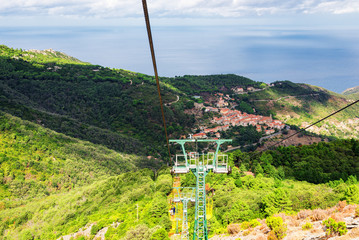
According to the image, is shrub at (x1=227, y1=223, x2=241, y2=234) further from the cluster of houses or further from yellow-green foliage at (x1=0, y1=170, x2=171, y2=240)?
the cluster of houses

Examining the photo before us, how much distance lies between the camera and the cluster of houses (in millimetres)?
71375

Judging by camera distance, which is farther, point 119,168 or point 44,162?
point 119,168

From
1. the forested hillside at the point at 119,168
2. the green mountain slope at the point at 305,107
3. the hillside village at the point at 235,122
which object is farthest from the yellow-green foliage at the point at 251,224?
the green mountain slope at the point at 305,107

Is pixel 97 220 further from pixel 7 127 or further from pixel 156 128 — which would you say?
pixel 156 128

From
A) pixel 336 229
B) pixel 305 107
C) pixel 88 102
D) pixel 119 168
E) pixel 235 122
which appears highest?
pixel 336 229

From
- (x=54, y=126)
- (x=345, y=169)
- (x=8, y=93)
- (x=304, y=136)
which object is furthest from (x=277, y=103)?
(x=8, y=93)

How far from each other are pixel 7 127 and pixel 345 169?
145ft

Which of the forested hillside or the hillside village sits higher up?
the forested hillside

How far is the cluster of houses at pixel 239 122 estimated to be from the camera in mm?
71375

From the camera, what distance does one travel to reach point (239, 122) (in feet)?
251

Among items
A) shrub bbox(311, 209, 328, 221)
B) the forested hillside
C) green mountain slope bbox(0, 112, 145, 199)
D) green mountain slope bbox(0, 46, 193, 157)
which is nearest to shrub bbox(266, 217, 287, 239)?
the forested hillside

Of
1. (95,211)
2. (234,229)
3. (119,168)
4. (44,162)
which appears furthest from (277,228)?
(119,168)

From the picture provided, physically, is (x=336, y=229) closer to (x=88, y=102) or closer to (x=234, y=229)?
(x=234, y=229)

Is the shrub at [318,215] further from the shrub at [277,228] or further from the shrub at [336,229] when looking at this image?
the shrub at [336,229]
